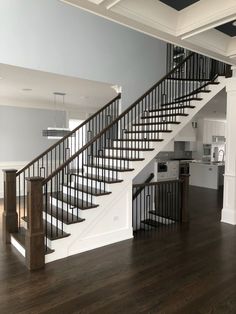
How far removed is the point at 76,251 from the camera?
3660 millimetres

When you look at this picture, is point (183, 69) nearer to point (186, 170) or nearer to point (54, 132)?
point (54, 132)

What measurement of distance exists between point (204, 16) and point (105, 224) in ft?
10.0

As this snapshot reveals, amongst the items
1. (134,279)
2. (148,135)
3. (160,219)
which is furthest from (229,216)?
(134,279)

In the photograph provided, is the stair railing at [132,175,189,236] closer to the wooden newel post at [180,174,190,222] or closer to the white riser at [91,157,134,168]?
the wooden newel post at [180,174,190,222]

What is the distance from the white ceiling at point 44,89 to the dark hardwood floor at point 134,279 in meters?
2.86

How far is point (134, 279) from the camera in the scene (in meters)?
2.96

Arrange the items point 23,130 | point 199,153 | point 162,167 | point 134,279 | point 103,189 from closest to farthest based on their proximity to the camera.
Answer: point 134,279, point 103,189, point 23,130, point 162,167, point 199,153

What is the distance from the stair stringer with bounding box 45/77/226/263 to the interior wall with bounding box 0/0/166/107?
1836 mm

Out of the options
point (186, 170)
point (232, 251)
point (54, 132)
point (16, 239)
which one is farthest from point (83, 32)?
point (186, 170)

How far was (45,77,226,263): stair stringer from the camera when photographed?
141 inches

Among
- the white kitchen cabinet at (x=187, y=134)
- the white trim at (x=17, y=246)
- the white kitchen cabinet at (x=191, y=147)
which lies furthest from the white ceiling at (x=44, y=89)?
the white kitchen cabinet at (x=191, y=147)

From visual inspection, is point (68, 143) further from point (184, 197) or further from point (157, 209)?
point (184, 197)

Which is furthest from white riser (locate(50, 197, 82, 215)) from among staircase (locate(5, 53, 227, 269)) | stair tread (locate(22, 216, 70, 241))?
stair tread (locate(22, 216, 70, 241))

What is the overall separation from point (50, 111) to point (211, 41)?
5.72 m
